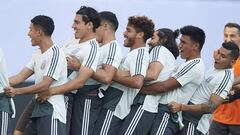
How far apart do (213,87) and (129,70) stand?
30.0 inches

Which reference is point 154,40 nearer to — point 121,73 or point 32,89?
point 121,73

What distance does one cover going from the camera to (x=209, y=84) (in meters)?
8.20

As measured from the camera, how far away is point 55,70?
777 cm

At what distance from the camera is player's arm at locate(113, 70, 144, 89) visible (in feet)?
26.0

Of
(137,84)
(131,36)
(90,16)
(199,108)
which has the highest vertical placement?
(90,16)

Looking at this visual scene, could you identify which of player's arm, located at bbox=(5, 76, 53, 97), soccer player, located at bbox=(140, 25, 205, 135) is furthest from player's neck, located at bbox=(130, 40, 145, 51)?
player's arm, located at bbox=(5, 76, 53, 97)

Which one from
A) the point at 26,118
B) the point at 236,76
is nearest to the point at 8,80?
the point at 26,118

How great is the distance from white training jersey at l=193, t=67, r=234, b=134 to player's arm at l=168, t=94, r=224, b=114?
5 centimetres

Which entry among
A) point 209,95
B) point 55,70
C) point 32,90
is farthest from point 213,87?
point 32,90

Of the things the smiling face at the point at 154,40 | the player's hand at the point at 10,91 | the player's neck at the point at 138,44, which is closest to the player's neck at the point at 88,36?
the player's neck at the point at 138,44

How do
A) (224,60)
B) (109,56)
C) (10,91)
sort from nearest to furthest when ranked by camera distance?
(10,91) → (109,56) → (224,60)

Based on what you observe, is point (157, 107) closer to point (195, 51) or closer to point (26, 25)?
point (195, 51)

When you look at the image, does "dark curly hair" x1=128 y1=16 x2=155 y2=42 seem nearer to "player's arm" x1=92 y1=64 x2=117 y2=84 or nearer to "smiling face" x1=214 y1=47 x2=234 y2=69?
"player's arm" x1=92 y1=64 x2=117 y2=84

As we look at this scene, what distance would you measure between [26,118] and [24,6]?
2.66 meters
